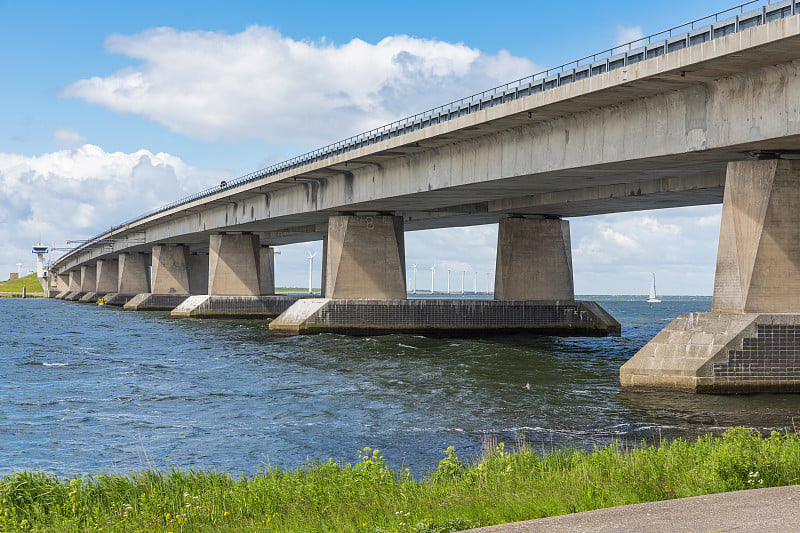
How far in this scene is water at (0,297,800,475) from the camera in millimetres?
19453

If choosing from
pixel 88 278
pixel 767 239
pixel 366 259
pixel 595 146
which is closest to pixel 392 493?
pixel 767 239

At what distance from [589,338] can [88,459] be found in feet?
139

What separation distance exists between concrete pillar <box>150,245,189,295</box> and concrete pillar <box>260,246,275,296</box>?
50.1 feet

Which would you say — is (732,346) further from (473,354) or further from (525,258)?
(525,258)

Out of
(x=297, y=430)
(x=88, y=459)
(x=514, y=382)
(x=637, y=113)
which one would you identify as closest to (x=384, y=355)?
(x=514, y=382)

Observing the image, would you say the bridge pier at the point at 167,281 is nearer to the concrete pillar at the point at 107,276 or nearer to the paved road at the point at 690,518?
the concrete pillar at the point at 107,276

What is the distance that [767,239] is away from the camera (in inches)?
1117

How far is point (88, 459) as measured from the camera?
18.5 meters

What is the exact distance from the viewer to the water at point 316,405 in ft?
63.8

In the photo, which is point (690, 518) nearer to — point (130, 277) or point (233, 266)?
point (233, 266)

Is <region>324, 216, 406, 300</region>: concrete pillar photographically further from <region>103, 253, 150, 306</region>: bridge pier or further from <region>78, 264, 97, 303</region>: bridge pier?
<region>78, 264, 97, 303</region>: bridge pier

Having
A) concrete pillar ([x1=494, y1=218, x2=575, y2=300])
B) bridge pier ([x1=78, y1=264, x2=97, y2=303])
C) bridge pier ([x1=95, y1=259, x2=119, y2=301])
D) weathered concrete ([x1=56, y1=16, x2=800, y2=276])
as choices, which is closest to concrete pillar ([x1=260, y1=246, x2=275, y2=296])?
bridge pier ([x1=95, y1=259, x2=119, y2=301])

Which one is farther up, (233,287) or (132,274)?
(132,274)

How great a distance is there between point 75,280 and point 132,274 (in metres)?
68.7
